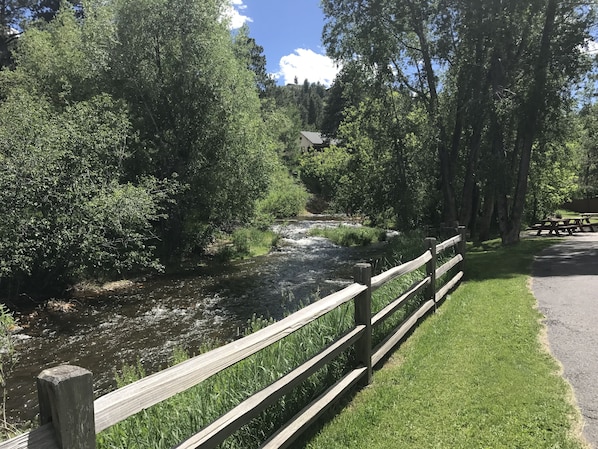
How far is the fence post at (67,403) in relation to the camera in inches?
72.3

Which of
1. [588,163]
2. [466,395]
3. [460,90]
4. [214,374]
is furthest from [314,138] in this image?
[214,374]

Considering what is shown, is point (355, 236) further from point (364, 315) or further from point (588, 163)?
point (588, 163)

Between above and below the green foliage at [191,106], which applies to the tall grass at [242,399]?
below

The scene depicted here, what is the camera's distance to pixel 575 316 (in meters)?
7.20

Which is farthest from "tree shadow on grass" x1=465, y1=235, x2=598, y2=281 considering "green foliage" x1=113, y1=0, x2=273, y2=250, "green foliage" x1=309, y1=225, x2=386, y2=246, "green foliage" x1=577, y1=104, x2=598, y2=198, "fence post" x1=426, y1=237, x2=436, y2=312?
"green foliage" x1=577, y1=104, x2=598, y2=198

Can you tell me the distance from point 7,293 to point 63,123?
5129 mm

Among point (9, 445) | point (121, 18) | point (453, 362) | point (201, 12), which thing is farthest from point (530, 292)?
point (121, 18)

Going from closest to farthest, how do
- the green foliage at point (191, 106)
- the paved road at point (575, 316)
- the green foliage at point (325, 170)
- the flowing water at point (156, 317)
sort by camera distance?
1. the paved road at point (575, 316)
2. the flowing water at point (156, 317)
3. the green foliage at point (191, 106)
4. the green foliage at point (325, 170)

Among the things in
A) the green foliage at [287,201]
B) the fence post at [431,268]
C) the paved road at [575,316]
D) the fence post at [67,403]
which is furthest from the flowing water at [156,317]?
the green foliage at [287,201]

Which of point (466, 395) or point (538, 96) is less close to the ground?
point (538, 96)

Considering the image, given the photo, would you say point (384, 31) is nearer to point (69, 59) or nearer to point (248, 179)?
point (248, 179)

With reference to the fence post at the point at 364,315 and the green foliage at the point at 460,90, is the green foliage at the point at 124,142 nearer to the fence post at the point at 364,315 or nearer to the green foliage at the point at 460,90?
the green foliage at the point at 460,90

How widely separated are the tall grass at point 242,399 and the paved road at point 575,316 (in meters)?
2.43

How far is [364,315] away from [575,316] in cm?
439
